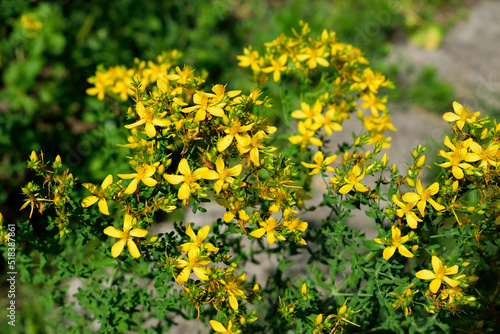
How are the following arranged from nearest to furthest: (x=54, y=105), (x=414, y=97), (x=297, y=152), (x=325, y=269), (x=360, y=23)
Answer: (x=297, y=152), (x=325, y=269), (x=54, y=105), (x=414, y=97), (x=360, y=23)

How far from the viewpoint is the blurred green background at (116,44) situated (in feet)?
10.7

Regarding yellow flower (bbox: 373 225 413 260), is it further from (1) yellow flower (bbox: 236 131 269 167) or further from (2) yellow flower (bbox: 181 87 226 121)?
(2) yellow flower (bbox: 181 87 226 121)

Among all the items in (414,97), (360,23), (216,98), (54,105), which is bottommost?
(54,105)

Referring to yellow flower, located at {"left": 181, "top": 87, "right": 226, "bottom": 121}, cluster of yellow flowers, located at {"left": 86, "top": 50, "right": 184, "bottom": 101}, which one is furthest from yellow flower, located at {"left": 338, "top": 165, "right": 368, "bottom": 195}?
cluster of yellow flowers, located at {"left": 86, "top": 50, "right": 184, "bottom": 101}

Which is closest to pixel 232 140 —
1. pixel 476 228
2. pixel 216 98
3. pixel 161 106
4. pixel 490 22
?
pixel 216 98

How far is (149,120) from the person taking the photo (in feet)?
4.67

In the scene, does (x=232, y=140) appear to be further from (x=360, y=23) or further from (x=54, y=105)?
(x=360, y=23)

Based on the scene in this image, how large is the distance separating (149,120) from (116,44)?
298cm

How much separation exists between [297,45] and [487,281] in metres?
1.54

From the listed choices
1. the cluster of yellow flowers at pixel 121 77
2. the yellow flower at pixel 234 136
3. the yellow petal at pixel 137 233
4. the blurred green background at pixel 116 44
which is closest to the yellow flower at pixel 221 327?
the yellow petal at pixel 137 233

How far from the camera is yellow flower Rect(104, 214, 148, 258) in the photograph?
4.46 ft

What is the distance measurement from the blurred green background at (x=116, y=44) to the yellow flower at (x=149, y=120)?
5.26ft

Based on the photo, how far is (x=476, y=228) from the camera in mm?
1509

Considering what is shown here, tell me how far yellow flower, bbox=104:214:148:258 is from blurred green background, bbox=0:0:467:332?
1607 mm
